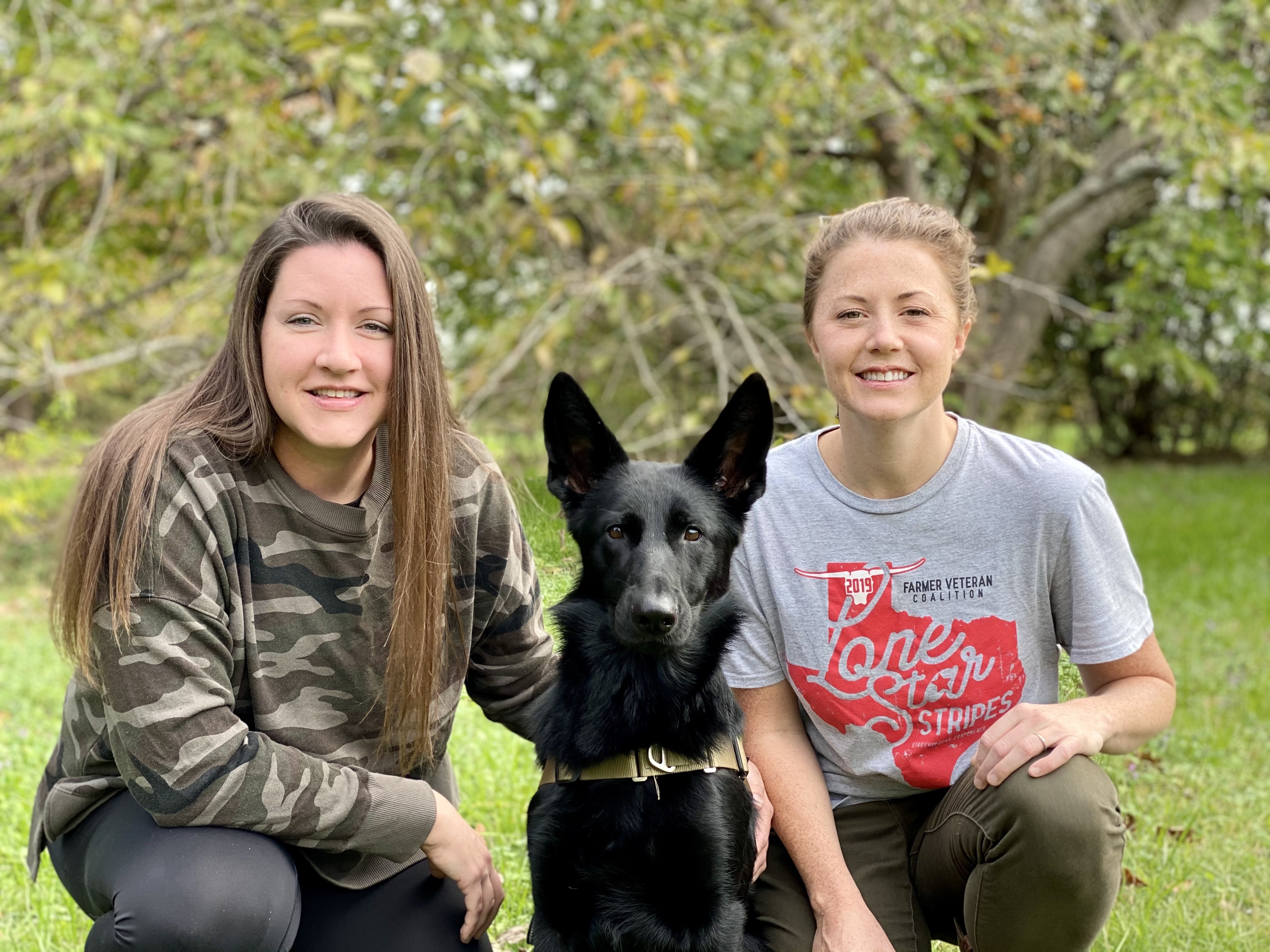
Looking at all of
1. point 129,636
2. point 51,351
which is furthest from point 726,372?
point 51,351

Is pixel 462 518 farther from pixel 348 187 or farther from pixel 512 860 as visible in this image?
pixel 348 187

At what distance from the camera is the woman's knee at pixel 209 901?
1.70 metres

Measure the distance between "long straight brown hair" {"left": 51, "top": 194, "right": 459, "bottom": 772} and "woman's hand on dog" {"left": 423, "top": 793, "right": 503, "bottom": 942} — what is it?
0.60 ft

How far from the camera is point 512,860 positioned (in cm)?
→ 275

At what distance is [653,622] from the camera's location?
5.83 ft

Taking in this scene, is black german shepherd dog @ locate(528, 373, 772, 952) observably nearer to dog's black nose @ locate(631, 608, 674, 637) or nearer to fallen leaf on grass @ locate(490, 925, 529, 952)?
dog's black nose @ locate(631, 608, 674, 637)

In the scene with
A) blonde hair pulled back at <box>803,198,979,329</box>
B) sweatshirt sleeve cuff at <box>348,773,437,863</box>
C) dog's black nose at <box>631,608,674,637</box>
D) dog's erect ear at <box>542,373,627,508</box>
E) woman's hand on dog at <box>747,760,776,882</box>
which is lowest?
woman's hand on dog at <box>747,760,776,882</box>

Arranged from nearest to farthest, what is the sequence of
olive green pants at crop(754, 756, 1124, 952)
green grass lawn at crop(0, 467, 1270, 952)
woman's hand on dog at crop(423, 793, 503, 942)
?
olive green pants at crop(754, 756, 1124, 952) < woman's hand on dog at crop(423, 793, 503, 942) < green grass lawn at crop(0, 467, 1270, 952)

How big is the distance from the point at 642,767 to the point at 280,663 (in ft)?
2.16

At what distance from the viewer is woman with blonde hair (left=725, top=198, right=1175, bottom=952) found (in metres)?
1.86

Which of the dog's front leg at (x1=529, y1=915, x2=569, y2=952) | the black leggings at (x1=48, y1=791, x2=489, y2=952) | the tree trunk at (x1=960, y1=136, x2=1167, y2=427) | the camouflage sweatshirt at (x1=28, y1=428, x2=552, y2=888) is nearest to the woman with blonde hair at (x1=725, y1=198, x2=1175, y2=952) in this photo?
the dog's front leg at (x1=529, y1=915, x2=569, y2=952)

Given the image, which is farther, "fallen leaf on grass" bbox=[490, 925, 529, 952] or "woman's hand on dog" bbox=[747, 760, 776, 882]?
"fallen leaf on grass" bbox=[490, 925, 529, 952]

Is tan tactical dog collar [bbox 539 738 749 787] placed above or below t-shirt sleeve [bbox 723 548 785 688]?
below

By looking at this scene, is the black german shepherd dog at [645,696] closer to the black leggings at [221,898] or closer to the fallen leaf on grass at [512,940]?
the black leggings at [221,898]
